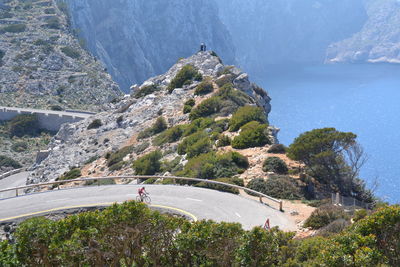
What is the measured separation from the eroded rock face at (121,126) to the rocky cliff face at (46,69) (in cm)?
2249

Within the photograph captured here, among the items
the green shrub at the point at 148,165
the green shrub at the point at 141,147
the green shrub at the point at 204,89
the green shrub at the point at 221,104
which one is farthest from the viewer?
the green shrub at the point at 204,89

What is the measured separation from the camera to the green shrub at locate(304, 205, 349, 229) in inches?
702

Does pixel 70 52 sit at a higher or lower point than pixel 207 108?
higher

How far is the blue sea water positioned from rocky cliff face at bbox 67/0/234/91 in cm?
3020

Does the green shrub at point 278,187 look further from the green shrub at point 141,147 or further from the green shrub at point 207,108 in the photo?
the green shrub at point 207,108

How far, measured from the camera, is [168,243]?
12133mm

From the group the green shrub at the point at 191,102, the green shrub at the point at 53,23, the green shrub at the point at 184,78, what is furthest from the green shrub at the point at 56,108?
the green shrub at the point at 191,102

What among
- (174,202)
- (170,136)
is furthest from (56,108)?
(174,202)

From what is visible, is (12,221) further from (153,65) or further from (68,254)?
(153,65)

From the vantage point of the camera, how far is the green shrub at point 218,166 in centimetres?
2678

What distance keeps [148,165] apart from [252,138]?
7457 millimetres

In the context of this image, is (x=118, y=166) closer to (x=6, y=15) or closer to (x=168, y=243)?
(x=168, y=243)

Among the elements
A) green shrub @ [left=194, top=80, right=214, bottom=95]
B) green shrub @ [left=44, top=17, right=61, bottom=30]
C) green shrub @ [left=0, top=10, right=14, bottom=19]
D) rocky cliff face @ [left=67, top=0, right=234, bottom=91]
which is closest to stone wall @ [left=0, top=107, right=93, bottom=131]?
green shrub @ [left=194, top=80, right=214, bottom=95]

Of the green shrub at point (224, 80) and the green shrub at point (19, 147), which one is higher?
the green shrub at point (19, 147)
